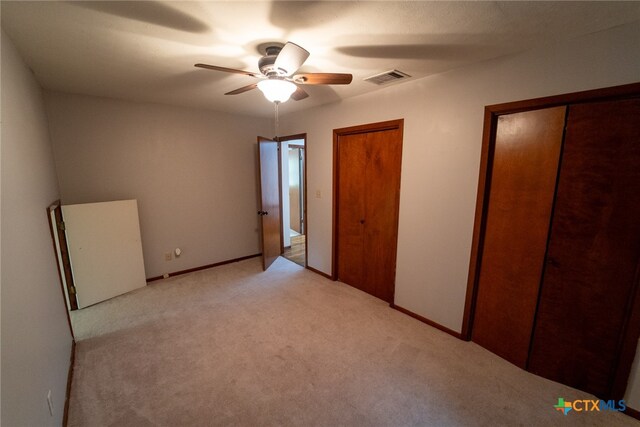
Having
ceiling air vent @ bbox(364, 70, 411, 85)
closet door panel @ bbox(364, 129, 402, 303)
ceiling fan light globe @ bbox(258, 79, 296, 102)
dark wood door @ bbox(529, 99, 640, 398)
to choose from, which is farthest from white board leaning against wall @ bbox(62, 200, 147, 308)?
dark wood door @ bbox(529, 99, 640, 398)

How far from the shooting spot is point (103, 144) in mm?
3014

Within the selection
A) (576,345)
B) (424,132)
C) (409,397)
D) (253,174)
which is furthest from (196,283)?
(576,345)

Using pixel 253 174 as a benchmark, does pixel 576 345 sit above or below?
below

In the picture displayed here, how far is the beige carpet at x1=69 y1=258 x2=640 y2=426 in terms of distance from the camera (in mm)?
1619

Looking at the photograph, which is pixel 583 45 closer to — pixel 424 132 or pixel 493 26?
pixel 493 26

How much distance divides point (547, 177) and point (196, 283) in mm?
3834

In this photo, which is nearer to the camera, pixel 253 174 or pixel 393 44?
pixel 393 44

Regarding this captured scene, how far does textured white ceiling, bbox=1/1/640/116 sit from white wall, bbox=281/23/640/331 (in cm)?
12

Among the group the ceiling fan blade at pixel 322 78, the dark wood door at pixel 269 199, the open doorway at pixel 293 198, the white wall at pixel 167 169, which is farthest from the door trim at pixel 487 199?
the white wall at pixel 167 169

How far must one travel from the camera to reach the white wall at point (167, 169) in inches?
114

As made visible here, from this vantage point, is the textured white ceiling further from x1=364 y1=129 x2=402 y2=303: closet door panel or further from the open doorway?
the open doorway

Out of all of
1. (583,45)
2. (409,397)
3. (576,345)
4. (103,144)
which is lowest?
(409,397)

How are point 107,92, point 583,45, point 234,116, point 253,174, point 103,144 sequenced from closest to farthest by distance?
point 583,45
point 107,92
point 103,144
point 234,116
point 253,174

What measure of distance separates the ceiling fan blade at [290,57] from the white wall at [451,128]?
136 cm
